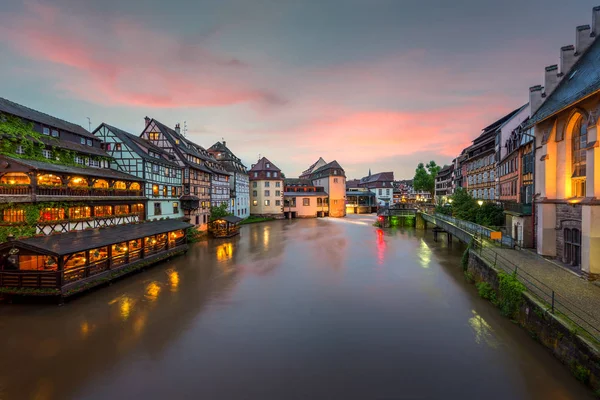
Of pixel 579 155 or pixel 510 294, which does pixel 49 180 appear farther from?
pixel 579 155

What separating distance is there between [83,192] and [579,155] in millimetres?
31518

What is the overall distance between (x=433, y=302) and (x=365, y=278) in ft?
17.2

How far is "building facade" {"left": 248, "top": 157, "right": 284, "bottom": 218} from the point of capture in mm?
65125

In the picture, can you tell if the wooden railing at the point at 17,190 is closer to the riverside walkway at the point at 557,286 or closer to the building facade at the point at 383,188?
the riverside walkway at the point at 557,286

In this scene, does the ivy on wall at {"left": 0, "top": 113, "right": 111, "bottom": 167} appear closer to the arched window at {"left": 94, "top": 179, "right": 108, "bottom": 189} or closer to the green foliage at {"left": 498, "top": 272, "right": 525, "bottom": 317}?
the arched window at {"left": 94, "top": 179, "right": 108, "bottom": 189}

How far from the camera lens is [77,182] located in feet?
70.0

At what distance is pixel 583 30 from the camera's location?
17609 millimetres

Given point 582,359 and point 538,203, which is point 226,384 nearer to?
point 582,359

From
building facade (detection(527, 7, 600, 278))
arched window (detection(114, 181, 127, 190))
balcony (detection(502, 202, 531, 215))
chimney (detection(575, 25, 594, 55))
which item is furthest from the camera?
arched window (detection(114, 181, 127, 190))

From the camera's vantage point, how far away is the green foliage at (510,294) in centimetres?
1232

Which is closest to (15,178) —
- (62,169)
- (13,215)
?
(62,169)

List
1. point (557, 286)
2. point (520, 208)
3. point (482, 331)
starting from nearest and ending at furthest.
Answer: point (482, 331), point (557, 286), point (520, 208)

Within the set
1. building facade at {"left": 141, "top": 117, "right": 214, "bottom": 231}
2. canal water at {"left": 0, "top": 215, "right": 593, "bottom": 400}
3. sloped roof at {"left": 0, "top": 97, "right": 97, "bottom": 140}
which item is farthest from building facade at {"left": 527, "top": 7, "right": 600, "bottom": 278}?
sloped roof at {"left": 0, "top": 97, "right": 97, "bottom": 140}

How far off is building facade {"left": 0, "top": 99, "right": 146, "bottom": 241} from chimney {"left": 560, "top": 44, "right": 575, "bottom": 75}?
33.3 meters
